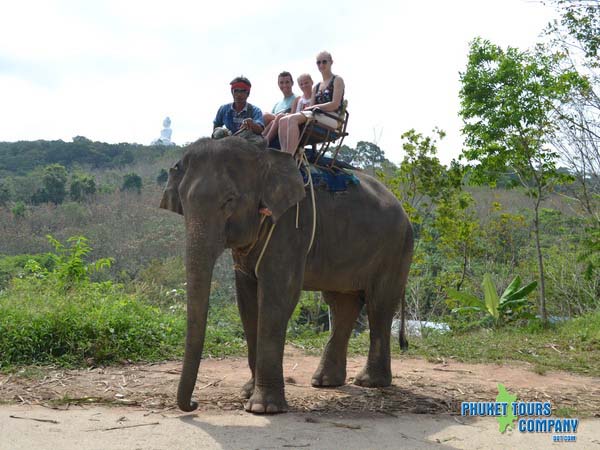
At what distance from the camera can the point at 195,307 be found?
4934mm

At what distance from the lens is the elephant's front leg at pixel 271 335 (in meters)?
5.43

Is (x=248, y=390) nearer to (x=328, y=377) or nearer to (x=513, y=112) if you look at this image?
(x=328, y=377)

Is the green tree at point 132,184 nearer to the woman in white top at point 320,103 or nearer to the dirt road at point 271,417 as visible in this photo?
the dirt road at point 271,417

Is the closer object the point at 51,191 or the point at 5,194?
the point at 5,194

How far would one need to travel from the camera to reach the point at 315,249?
20.7 ft

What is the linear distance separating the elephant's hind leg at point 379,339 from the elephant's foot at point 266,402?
5.19ft

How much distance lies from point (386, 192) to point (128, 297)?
159 inches

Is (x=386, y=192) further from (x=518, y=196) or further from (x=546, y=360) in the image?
(x=518, y=196)

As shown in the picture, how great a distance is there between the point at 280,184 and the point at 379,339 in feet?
7.40

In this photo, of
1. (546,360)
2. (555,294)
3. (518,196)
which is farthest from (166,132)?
(546,360)

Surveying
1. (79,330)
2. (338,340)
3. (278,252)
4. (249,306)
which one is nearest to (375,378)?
(338,340)

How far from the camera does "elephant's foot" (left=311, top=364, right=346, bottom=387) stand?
680 cm

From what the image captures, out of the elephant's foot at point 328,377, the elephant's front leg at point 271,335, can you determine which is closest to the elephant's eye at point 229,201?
the elephant's front leg at point 271,335

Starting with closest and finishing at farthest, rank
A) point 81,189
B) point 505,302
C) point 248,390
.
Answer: point 248,390 → point 505,302 → point 81,189
